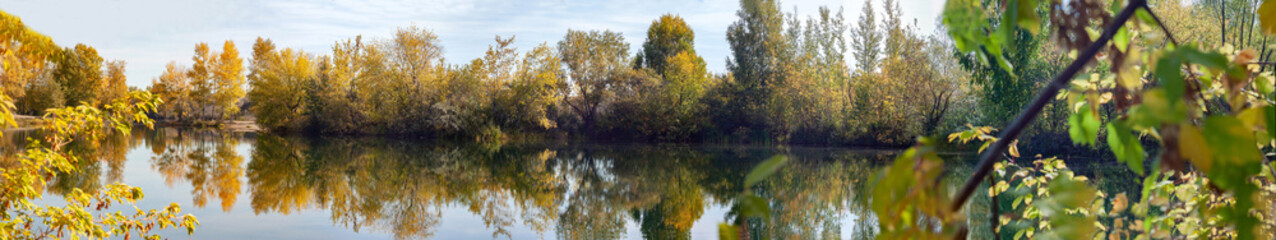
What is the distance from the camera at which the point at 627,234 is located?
780cm

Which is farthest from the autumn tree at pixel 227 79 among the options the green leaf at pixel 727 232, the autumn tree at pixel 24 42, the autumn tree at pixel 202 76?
the green leaf at pixel 727 232

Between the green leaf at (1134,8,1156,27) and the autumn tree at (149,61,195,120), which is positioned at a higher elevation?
the autumn tree at (149,61,195,120)

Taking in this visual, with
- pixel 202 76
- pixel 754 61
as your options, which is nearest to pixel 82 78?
pixel 202 76

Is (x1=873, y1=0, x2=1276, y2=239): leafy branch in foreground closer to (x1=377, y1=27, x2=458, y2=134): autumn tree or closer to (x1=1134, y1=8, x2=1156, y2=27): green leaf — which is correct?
(x1=1134, y1=8, x2=1156, y2=27): green leaf

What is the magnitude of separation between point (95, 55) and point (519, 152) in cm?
3066

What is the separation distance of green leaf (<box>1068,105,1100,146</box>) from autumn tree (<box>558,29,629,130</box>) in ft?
92.3

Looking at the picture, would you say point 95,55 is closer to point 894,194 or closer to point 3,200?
point 3,200

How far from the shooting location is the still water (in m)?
8.14

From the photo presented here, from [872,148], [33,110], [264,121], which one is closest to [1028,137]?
[872,148]

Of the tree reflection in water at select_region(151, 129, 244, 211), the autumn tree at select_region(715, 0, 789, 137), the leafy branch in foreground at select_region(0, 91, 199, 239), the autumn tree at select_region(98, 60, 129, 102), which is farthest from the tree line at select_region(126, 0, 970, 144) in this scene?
the leafy branch in foreground at select_region(0, 91, 199, 239)

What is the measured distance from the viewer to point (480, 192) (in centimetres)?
1136

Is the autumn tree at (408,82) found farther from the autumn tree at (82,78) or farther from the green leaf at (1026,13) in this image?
the green leaf at (1026,13)

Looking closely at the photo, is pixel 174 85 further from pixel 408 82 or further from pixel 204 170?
pixel 204 170

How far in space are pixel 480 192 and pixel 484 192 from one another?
7 centimetres
